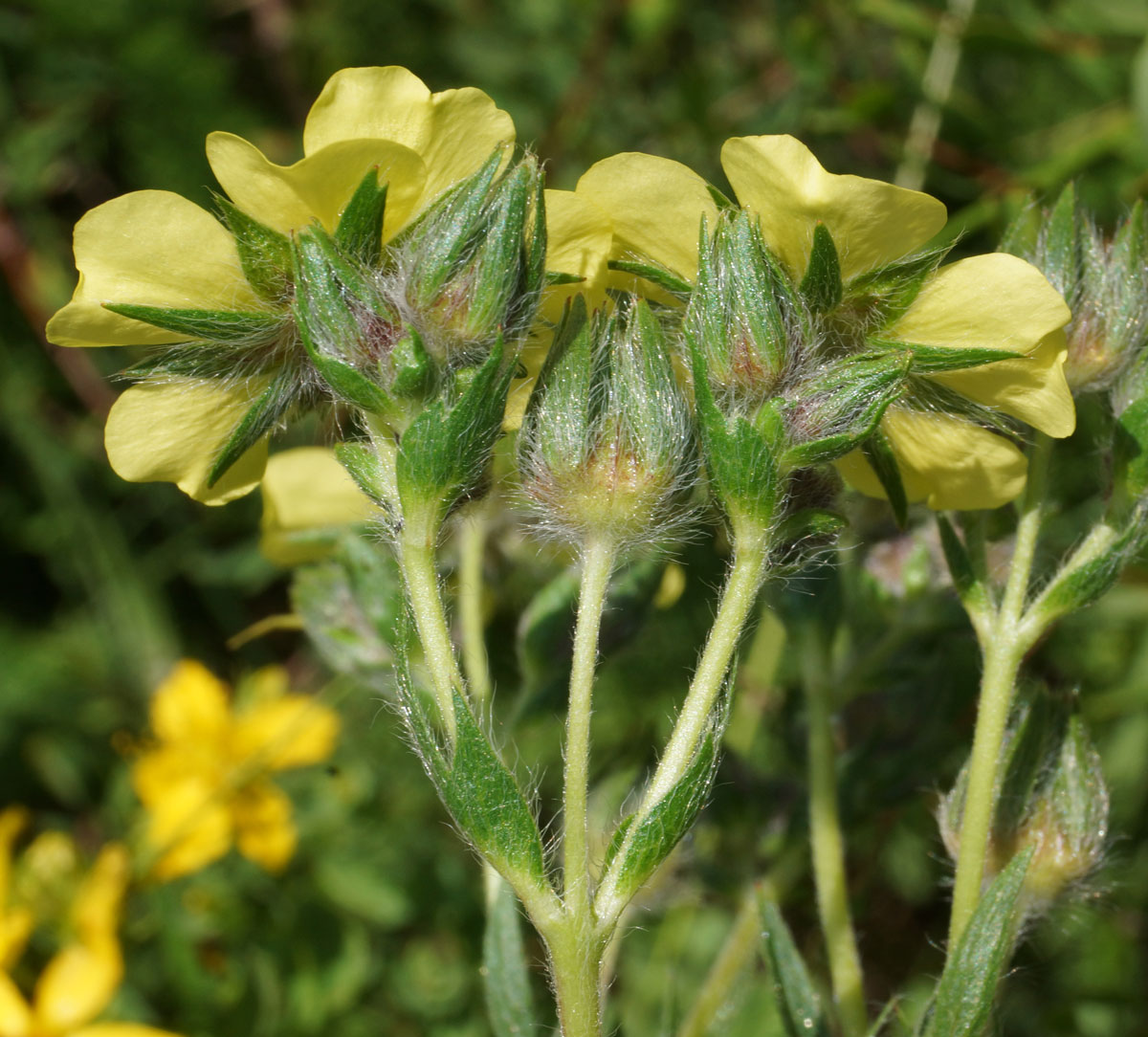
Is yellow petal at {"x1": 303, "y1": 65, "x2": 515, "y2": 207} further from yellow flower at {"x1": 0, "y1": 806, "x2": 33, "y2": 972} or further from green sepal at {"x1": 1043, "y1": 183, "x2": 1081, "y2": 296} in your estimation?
yellow flower at {"x1": 0, "y1": 806, "x2": 33, "y2": 972}

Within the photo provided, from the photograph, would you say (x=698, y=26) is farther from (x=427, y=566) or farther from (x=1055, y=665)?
(x=427, y=566)

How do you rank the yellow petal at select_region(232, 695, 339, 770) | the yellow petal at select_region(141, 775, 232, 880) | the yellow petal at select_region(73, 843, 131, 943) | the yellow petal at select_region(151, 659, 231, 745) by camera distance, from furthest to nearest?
the yellow petal at select_region(151, 659, 231, 745) → the yellow petal at select_region(232, 695, 339, 770) → the yellow petal at select_region(141, 775, 232, 880) → the yellow petal at select_region(73, 843, 131, 943)

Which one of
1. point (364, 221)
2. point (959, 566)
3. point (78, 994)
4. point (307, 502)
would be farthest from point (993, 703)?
point (78, 994)

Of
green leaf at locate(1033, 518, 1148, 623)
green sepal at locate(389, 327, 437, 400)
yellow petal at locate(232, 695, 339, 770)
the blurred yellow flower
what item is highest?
green sepal at locate(389, 327, 437, 400)

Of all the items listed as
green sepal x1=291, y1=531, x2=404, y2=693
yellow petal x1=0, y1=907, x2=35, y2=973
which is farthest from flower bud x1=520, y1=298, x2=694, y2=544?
yellow petal x1=0, y1=907, x2=35, y2=973

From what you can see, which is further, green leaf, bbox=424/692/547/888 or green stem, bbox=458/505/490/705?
green stem, bbox=458/505/490/705

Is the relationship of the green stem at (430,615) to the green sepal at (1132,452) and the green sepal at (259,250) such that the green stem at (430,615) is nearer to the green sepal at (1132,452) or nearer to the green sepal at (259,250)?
the green sepal at (259,250)

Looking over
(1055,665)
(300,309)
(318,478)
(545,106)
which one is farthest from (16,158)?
(1055,665)
